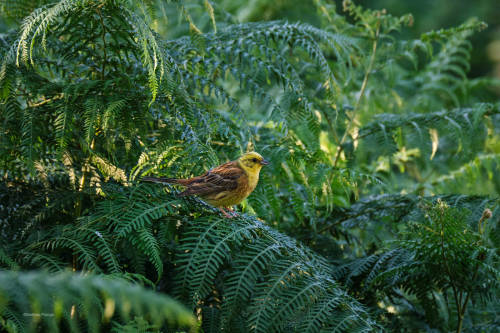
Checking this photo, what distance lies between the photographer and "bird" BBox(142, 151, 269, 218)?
2002mm

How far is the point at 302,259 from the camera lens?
187 cm

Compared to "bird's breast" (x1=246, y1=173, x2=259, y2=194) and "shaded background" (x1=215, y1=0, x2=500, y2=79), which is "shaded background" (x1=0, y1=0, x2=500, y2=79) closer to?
"shaded background" (x1=215, y1=0, x2=500, y2=79)

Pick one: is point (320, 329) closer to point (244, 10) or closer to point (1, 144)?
point (1, 144)

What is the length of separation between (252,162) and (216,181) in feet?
1.00

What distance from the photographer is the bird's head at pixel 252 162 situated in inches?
89.1

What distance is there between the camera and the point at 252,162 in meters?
2.32

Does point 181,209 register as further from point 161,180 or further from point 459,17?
point 459,17

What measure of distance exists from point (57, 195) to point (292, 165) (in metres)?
1.17

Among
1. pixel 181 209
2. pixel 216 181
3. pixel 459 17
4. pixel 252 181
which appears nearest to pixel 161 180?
pixel 181 209

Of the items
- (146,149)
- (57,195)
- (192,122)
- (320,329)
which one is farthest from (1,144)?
(320,329)

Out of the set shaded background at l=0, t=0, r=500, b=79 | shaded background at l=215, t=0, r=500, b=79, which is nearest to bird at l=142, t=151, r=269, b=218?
shaded background at l=0, t=0, r=500, b=79

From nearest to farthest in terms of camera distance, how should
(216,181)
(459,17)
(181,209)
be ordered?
(181,209)
(216,181)
(459,17)

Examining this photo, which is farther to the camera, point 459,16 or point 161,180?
point 459,16

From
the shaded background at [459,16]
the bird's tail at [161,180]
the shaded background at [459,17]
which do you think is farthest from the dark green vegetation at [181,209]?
the shaded background at [459,16]
